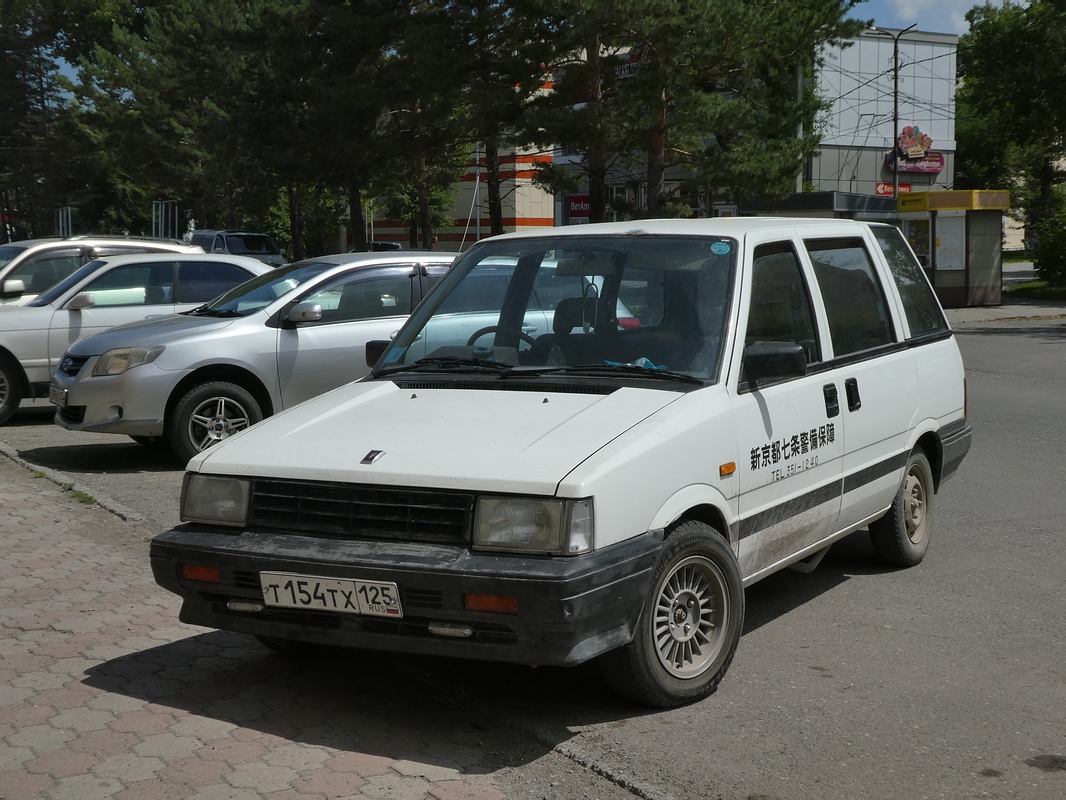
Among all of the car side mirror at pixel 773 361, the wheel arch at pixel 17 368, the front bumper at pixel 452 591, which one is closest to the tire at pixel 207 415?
the wheel arch at pixel 17 368

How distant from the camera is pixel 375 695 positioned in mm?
4758

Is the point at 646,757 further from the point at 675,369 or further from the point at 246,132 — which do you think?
the point at 246,132

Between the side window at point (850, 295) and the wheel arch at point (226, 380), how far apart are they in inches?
209

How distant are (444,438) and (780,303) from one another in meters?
1.73

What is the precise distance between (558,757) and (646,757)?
11.3 inches

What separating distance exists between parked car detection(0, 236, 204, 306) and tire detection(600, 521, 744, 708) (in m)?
9.88

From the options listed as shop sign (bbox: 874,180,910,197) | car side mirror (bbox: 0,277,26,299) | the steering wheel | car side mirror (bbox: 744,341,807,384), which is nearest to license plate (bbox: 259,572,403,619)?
the steering wheel

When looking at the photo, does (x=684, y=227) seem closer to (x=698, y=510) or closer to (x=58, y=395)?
(x=698, y=510)

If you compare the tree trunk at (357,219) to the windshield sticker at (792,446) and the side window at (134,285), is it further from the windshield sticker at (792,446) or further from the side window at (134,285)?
the windshield sticker at (792,446)

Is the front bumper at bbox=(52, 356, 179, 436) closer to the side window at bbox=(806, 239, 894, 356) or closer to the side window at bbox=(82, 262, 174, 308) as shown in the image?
the side window at bbox=(82, 262, 174, 308)

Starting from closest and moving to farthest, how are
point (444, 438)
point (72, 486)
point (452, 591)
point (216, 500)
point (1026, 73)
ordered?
point (452, 591) < point (444, 438) < point (216, 500) < point (72, 486) < point (1026, 73)

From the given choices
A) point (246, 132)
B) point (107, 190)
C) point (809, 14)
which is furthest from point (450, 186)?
point (107, 190)

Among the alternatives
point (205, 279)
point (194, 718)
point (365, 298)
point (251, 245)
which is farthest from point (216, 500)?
point (251, 245)

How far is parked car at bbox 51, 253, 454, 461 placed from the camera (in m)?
9.59
